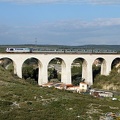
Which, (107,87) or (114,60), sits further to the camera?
(114,60)

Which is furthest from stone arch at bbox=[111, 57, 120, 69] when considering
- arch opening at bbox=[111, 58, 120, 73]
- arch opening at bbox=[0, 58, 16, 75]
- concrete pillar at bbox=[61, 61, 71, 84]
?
arch opening at bbox=[0, 58, 16, 75]

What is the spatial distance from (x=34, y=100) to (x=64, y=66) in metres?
38.1

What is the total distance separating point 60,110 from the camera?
24.6 metres

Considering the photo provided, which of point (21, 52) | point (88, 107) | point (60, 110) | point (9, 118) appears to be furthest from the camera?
point (21, 52)

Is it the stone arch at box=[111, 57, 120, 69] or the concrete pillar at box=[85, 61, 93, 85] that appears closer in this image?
the concrete pillar at box=[85, 61, 93, 85]

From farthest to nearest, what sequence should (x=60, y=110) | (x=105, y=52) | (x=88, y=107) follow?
(x=105, y=52), (x=88, y=107), (x=60, y=110)

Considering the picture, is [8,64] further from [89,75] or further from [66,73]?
[66,73]

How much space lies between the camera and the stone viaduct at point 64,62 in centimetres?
6131

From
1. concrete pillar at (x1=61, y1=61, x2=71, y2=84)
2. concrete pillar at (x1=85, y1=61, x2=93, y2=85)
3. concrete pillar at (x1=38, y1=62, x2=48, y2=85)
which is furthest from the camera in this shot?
concrete pillar at (x1=85, y1=61, x2=93, y2=85)

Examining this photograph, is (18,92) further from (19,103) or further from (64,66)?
(64,66)

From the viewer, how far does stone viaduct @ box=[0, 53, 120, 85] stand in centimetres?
6131

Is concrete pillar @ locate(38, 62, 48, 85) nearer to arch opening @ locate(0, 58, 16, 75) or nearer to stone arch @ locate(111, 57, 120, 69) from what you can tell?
arch opening @ locate(0, 58, 16, 75)

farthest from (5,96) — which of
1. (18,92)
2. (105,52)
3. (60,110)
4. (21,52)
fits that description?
(105,52)

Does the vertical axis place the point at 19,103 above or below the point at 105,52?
below
